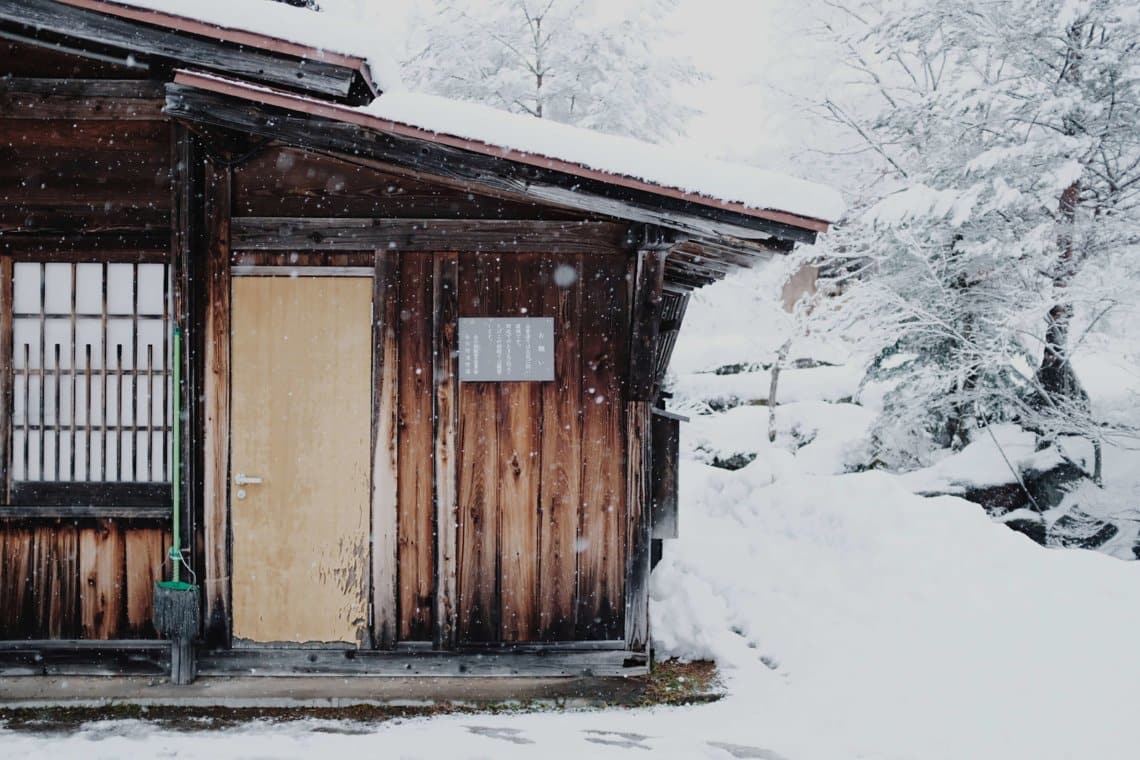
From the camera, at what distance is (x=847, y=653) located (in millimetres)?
5766

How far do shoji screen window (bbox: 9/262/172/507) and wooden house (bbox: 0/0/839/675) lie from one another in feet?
0.05

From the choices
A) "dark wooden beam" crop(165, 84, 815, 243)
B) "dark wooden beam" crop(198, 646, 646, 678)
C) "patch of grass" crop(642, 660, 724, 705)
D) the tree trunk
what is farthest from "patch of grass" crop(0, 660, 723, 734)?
the tree trunk

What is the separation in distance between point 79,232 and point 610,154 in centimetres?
367

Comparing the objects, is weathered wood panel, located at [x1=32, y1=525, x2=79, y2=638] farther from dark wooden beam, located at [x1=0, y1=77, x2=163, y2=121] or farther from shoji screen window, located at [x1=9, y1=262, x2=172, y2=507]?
dark wooden beam, located at [x1=0, y1=77, x2=163, y2=121]

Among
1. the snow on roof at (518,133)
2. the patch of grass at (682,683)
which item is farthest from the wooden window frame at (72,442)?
the patch of grass at (682,683)

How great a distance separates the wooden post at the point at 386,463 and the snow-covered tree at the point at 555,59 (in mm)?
10081

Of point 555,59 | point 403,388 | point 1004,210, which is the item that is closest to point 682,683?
point 403,388

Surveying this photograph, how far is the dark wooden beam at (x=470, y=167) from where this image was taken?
4.66 m

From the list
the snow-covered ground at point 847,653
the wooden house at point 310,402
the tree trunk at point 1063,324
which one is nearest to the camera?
the snow-covered ground at point 847,653

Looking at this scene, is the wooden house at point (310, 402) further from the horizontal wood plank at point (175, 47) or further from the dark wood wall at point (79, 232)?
the horizontal wood plank at point (175, 47)

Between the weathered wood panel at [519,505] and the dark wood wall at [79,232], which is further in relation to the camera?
the weathered wood panel at [519,505]

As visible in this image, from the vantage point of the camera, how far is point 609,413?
5.42 m

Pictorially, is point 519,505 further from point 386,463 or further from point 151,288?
point 151,288

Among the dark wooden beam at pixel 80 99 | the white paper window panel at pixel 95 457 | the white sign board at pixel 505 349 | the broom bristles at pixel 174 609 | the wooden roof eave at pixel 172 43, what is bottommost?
the broom bristles at pixel 174 609
